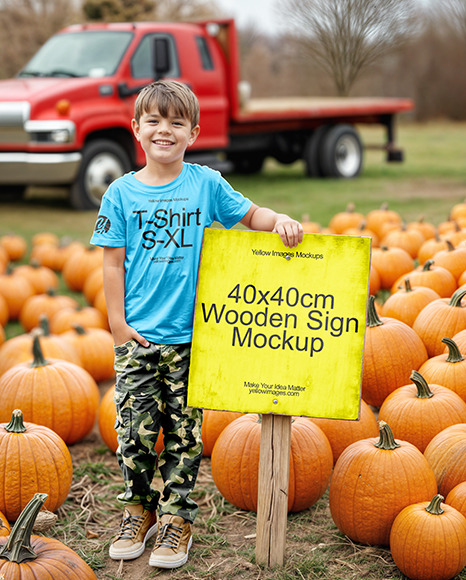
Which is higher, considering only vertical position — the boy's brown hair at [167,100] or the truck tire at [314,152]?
the truck tire at [314,152]

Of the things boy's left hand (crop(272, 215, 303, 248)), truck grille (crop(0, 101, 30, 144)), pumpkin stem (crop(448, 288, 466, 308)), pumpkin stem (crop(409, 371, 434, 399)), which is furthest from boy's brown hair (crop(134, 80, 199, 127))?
truck grille (crop(0, 101, 30, 144))

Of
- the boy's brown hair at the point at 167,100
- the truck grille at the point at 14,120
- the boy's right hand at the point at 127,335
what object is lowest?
the boy's right hand at the point at 127,335

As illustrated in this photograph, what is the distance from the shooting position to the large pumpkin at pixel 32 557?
2084 mm

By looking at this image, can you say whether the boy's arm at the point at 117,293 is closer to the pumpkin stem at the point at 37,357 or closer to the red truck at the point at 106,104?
the pumpkin stem at the point at 37,357

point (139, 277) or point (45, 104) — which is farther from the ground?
point (45, 104)

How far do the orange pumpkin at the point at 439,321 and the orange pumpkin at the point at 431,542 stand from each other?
1337 millimetres

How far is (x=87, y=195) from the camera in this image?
32.8 feet

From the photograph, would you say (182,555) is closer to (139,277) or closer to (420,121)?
(139,277)

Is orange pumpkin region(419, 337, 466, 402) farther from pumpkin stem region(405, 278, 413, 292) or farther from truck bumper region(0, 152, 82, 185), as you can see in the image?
truck bumper region(0, 152, 82, 185)

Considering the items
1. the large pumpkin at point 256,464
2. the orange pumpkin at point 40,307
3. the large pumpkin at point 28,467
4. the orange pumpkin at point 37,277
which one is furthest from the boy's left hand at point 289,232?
the orange pumpkin at point 37,277

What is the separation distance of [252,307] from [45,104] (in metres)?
7.87

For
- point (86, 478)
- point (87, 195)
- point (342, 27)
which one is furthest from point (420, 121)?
point (86, 478)

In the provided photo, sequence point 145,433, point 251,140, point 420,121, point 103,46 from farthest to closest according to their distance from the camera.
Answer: point 420,121
point 251,140
point 103,46
point 145,433

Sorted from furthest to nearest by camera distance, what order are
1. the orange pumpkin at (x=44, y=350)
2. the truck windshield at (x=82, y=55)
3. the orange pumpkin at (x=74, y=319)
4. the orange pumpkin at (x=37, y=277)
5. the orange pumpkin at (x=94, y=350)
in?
the truck windshield at (x=82, y=55) < the orange pumpkin at (x=37, y=277) < the orange pumpkin at (x=74, y=319) < the orange pumpkin at (x=94, y=350) < the orange pumpkin at (x=44, y=350)
